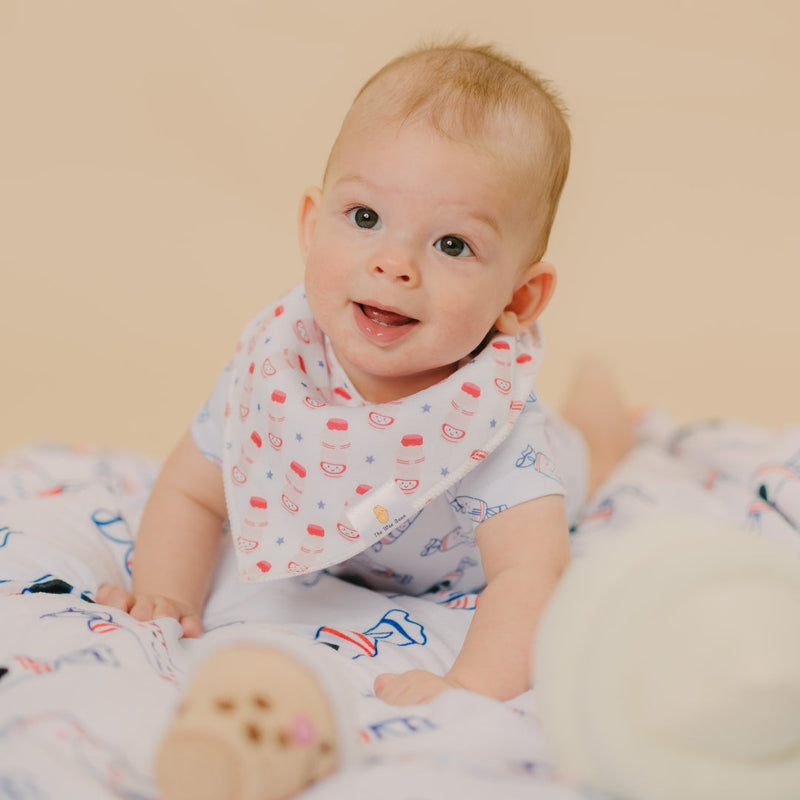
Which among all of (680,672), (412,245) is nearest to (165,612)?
(412,245)

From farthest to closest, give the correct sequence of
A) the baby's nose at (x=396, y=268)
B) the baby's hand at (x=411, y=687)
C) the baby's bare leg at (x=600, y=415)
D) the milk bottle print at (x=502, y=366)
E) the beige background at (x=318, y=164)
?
1. the beige background at (x=318, y=164)
2. the baby's bare leg at (x=600, y=415)
3. the milk bottle print at (x=502, y=366)
4. the baby's nose at (x=396, y=268)
5. the baby's hand at (x=411, y=687)

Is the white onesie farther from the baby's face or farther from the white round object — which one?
the white round object

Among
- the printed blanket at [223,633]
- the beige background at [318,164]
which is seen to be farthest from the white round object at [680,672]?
the beige background at [318,164]

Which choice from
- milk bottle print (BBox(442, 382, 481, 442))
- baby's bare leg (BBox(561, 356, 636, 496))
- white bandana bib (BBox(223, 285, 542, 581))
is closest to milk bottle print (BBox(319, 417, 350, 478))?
white bandana bib (BBox(223, 285, 542, 581))

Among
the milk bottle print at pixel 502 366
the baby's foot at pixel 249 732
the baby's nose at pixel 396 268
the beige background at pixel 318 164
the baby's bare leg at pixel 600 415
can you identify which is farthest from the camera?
the beige background at pixel 318 164

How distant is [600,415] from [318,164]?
56.2 inches

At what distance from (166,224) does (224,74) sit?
46cm

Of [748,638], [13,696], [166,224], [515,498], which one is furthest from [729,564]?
[166,224]

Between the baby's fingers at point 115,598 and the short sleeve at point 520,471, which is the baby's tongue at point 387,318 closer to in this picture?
the short sleeve at point 520,471

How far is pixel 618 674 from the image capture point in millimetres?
721

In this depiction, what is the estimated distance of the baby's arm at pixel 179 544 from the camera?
47.0 inches

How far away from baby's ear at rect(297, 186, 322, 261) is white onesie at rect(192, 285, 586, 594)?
0.10 meters

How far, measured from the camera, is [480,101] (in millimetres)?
1132

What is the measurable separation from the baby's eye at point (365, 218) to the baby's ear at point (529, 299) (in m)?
0.20
